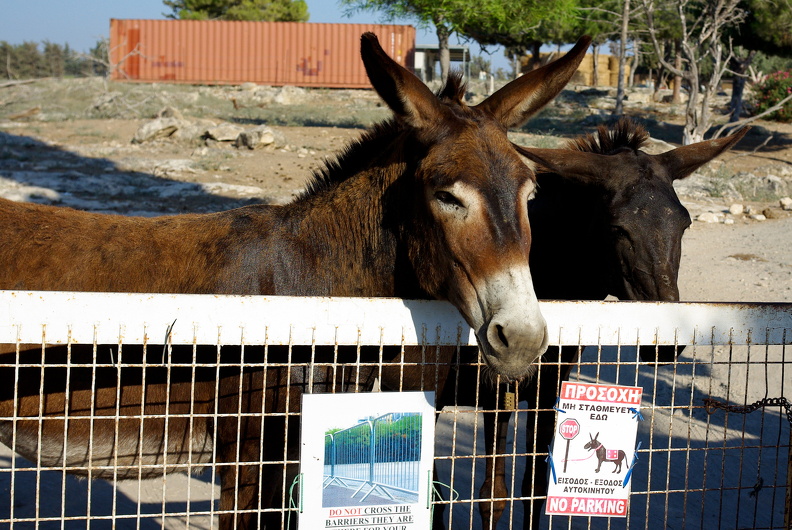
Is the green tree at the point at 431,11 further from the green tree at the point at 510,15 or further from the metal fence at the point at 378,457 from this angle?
the metal fence at the point at 378,457

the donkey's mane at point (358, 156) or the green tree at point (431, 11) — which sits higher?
the green tree at point (431, 11)

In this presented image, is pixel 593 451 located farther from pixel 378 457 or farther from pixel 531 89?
pixel 531 89

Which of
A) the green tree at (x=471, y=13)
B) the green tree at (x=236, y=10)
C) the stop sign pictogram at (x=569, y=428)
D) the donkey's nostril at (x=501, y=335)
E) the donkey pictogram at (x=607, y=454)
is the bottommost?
the donkey pictogram at (x=607, y=454)

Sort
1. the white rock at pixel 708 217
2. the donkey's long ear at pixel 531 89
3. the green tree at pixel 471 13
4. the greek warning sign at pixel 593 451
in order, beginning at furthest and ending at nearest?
1. the green tree at pixel 471 13
2. the white rock at pixel 708 217
3. the donkey's long ear at pixel 531 89
4. the greek warning sign at pixel 593 451

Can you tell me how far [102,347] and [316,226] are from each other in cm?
103

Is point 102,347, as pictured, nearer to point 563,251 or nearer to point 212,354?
point 212,354

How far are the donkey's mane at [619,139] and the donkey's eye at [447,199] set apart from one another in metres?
2.30

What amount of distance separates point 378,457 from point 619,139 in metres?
3.20

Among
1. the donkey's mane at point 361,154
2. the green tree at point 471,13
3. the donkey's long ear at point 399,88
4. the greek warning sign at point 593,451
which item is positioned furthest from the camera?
the green tree at point 471,13

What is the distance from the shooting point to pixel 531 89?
2.94m

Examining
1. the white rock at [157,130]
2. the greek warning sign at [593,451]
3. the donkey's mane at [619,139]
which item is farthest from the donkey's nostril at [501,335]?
the white rock at [157,130]

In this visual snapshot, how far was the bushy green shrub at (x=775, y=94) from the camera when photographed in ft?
83.5

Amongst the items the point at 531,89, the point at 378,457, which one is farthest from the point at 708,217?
the point at 378,457

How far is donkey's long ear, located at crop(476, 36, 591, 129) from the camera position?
2.88 metres
